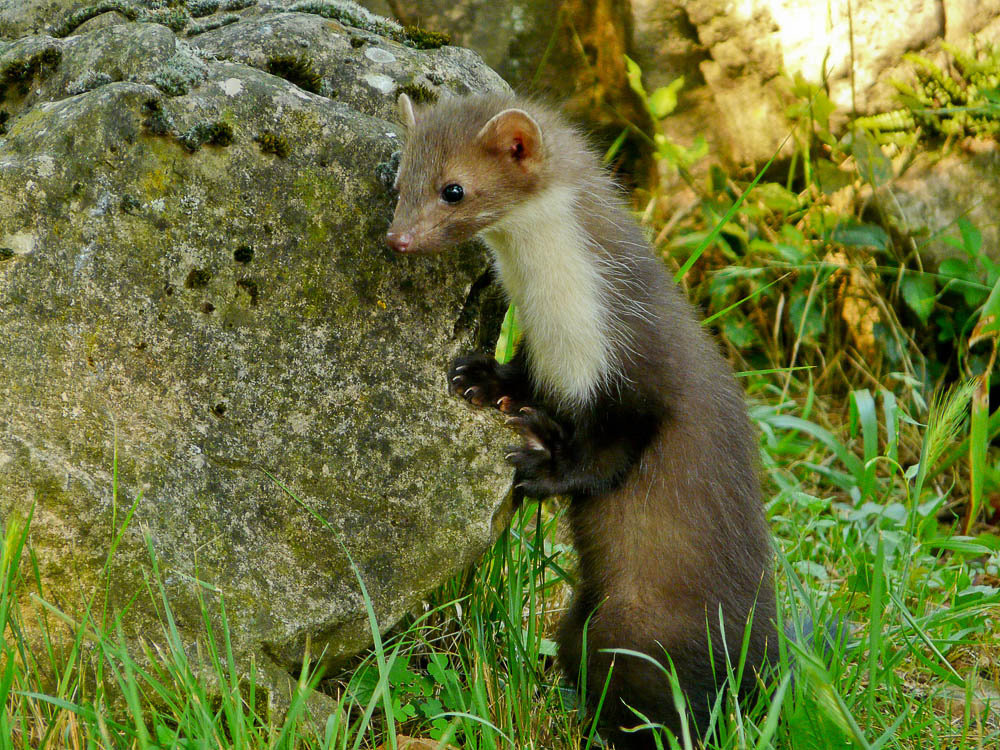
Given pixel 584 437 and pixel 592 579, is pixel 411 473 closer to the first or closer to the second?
pixel 584 437

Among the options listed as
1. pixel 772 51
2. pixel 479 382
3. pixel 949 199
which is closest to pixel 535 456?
pixel 479 382

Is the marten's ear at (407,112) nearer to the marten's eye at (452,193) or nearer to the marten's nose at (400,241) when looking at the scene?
the marten's eye at (452,193)

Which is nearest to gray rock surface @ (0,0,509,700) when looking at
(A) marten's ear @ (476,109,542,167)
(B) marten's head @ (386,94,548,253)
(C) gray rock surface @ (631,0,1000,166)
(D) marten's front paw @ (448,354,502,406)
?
(D) marten's front paw @ (448,354,502,406)

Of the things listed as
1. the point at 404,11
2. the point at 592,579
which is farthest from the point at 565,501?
the point at 404,11

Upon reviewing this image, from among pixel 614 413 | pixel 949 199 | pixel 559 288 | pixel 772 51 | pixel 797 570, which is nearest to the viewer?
pixel 559 288

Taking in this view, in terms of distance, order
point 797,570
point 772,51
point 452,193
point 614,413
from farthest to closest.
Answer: point 772,51 → point 797,570 → point 614,413 → point 452,193

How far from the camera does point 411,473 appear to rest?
3.25 m

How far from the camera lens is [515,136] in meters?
3.35

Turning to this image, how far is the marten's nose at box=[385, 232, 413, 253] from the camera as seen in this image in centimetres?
308

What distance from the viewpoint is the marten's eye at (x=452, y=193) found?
3.27 meters

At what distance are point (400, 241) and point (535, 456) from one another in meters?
0.82

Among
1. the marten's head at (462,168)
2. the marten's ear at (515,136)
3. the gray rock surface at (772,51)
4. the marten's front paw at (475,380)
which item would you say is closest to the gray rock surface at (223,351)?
the marten's front paw at (475,380)

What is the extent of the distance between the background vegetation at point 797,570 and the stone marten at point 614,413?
0.66 feet

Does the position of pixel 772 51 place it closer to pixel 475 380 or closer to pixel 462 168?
pixel 462 168
